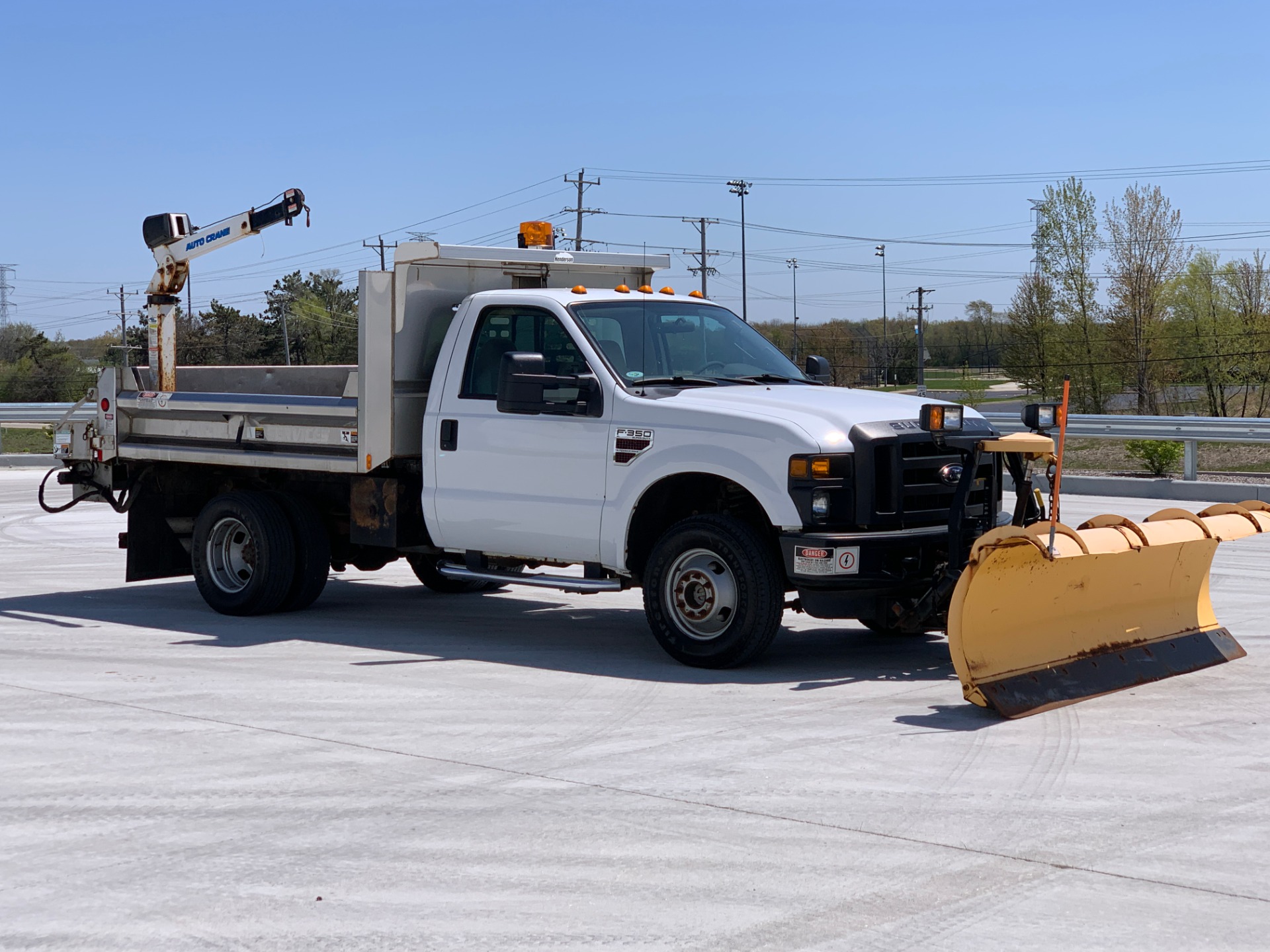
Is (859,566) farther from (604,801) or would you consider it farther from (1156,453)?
(1156,453)

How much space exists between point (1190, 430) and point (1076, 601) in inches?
527

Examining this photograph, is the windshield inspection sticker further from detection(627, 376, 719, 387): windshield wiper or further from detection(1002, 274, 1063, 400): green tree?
detection(1002, 274, 1063, 400): green tree

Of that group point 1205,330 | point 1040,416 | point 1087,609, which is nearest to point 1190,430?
point 1087,609

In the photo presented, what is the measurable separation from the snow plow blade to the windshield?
2.39 m

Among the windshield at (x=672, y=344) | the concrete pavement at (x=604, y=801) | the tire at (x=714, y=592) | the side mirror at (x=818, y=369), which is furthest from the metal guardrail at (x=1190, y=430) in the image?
the tire at (x=714, y=592)

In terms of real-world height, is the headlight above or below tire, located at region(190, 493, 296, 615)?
above

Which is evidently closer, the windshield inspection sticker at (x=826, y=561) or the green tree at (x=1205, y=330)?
the windshield inspection sticker at (x=826, y=561)

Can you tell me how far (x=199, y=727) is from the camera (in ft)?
22.1

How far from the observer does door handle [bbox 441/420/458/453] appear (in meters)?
8.94

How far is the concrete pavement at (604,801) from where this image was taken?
4.21 meters

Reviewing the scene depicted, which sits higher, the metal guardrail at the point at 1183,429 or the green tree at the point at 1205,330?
the green tree at the point at 1205,330

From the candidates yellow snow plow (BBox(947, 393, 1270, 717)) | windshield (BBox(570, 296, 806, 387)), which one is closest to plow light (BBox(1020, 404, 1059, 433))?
yellow snow plow (BBox(947, 393, 1270, 717))

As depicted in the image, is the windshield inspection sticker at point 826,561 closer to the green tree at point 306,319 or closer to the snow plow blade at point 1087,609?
the snow plow blade at point 1087,609

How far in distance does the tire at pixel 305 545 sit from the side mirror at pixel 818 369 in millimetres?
3621
